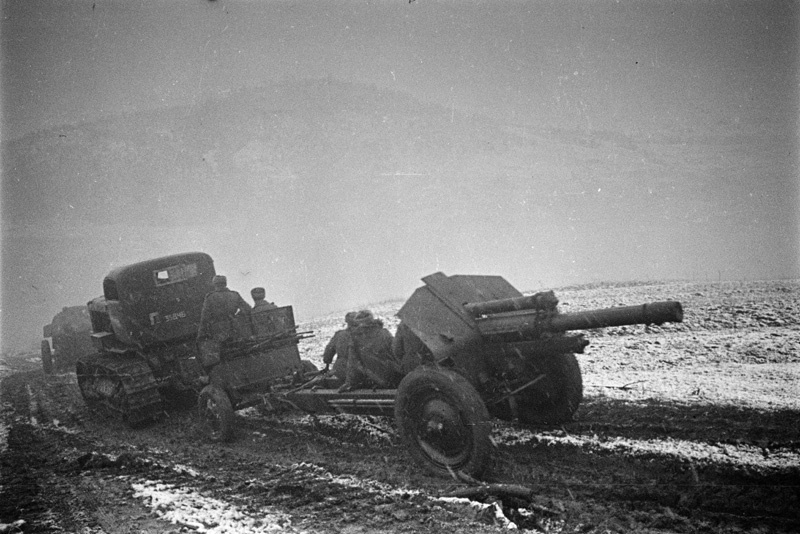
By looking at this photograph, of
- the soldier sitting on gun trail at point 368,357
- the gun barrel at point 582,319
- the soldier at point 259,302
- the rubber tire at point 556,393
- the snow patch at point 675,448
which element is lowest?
the snow patch at point 675,448

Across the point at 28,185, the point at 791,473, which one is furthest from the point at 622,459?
the point at 28,185

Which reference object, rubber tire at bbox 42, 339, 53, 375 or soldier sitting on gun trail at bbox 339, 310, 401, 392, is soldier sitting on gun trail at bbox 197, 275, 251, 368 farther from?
rubber tire at bbox 42, 339, 53, 375

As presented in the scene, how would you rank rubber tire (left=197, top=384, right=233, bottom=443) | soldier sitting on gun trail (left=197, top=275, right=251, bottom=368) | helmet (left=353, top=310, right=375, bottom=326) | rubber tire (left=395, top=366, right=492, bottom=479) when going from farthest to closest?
soldier sitting on gun trail (left=197, top=275, right=251, bottom=368)
rubber tire (left=197, top=384, right=233, bottom=443)
helmet (left=353, top=310, right=375, bottom=326)
rubber tire (left=395, top=366, right=492, bottom=479)

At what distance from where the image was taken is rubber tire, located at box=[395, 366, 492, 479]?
4273 millimetres

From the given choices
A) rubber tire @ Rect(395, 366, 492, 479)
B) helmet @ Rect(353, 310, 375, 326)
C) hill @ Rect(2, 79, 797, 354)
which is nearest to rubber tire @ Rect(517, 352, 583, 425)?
rubber tire @ Rect(395, 366, 492, 479)

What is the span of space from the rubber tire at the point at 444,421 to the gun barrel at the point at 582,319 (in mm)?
672

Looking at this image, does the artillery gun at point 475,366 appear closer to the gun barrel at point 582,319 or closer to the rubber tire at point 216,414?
the gun barrel at point 582,319

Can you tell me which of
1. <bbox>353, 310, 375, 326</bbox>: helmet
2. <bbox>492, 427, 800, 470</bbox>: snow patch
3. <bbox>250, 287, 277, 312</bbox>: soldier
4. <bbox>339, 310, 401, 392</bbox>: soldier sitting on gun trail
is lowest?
<bbox>492, 427, 800, 470</bbox>: snow patch

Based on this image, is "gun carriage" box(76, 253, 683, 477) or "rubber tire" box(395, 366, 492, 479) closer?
"rubber tire" box(395, 366, 492, 479)

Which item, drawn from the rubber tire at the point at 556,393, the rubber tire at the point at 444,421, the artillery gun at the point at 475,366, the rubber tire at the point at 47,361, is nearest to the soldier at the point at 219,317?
the artillery gun at the point at 475,366

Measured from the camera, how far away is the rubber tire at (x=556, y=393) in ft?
17.4

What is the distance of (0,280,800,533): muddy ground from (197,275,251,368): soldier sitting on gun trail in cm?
118

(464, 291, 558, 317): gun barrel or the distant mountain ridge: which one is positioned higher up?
the distant mountain ridge

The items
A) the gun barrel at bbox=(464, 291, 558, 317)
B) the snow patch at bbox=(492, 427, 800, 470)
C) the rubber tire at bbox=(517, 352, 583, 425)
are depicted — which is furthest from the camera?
the rubber tire at bbox=(517, 352, 583, 425)
